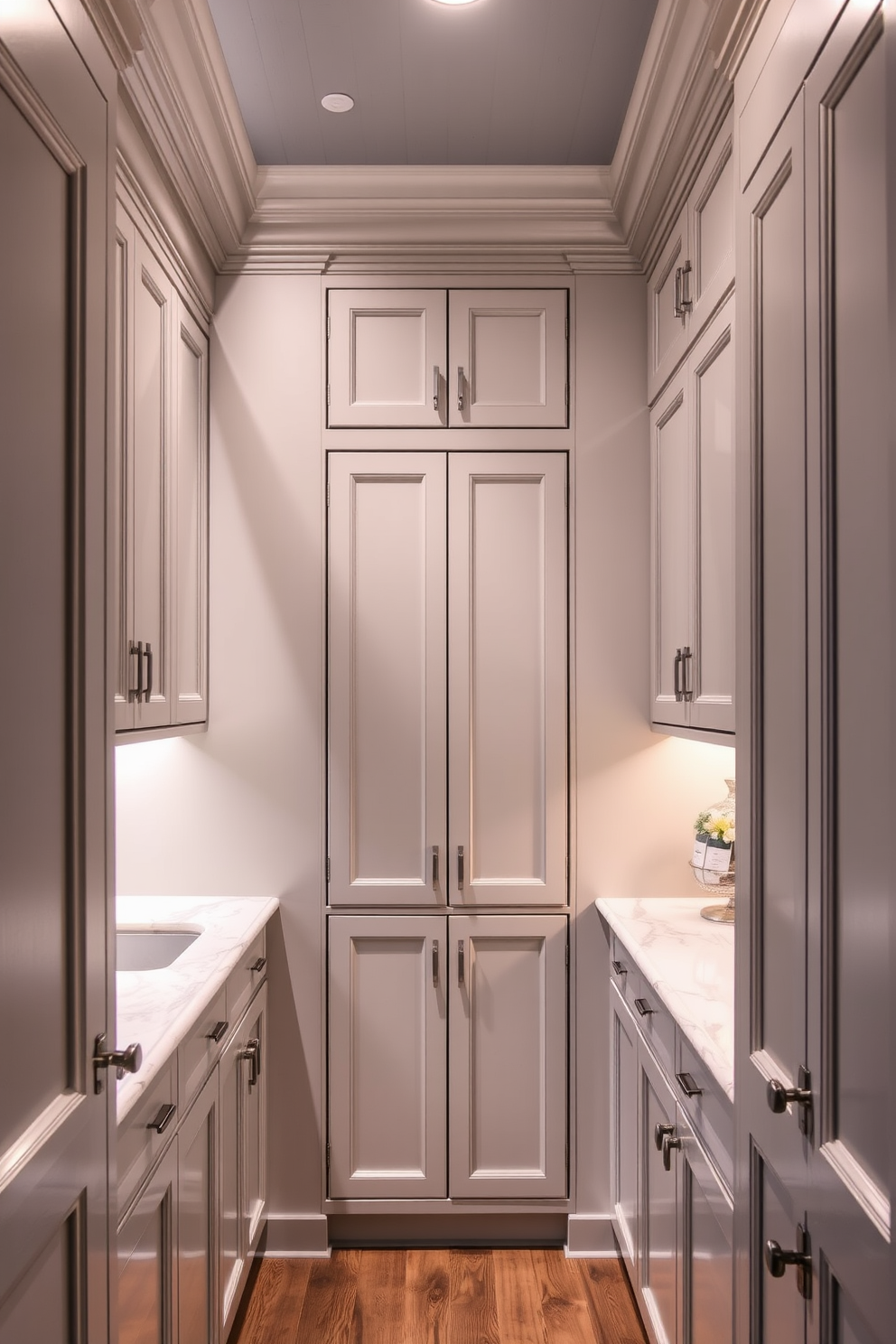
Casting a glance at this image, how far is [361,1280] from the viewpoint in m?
2.45

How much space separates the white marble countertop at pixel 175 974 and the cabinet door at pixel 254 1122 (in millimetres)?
231

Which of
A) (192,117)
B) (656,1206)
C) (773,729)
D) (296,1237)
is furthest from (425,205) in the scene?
(296,1237)

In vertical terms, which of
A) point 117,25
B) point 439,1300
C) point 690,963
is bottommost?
point 439,1300

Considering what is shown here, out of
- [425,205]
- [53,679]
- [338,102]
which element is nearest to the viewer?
[53,679]

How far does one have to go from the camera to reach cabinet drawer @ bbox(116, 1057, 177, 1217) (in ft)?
4.55

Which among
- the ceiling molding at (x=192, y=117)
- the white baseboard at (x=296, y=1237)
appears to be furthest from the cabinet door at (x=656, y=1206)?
the ceiling molding at (x=192, y=117)

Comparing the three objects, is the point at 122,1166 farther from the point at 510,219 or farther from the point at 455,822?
the point at 510,219

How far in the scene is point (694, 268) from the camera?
6.77 ft

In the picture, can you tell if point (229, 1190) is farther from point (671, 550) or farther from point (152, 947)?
point (671, 550)

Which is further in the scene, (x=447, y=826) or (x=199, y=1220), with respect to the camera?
(x=447, y=826)

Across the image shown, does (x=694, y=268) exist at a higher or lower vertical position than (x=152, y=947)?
higher

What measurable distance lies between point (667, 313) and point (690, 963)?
5.10 ft

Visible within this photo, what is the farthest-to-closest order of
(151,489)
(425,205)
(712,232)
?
1. (425,205)
2. (151,489)
3. (712,232)

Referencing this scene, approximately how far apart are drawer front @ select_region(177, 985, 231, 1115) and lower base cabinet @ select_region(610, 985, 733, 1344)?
91 cm
